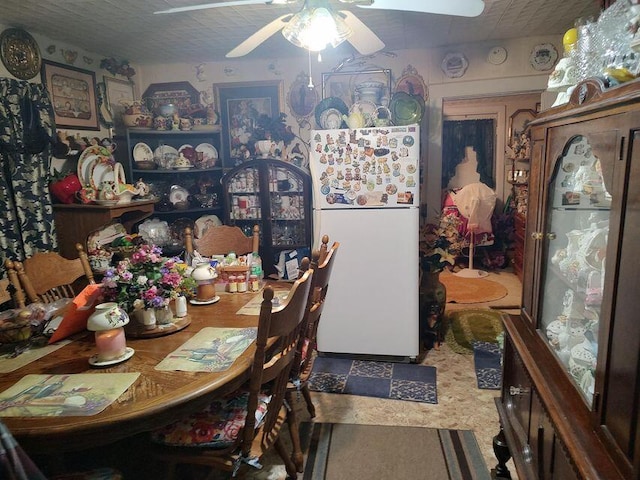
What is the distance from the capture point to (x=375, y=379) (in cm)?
260

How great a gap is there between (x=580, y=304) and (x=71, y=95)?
11.9 feet

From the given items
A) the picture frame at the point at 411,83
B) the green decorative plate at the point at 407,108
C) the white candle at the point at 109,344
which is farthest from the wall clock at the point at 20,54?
the picture frame at the point at 411,83

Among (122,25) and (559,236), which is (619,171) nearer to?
(559,236)

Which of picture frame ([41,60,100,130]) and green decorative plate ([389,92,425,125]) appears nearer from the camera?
green decorative plate ([389,92,425,125])

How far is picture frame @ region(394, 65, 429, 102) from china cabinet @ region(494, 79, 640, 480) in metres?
2.45

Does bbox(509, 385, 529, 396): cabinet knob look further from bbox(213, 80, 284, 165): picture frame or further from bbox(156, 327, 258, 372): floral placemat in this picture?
bbox(213, 80, 284, 165): picture frame

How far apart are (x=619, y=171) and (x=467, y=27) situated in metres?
2.73

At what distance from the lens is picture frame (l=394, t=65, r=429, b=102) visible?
3699 millimetres

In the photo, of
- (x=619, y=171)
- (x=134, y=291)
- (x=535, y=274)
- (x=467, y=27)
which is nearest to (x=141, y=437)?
(x=134, y=291)

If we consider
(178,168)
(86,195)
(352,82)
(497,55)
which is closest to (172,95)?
(178,168)

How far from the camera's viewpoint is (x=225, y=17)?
8.97 feet

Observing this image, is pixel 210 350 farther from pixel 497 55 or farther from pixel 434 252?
pixel 497 55

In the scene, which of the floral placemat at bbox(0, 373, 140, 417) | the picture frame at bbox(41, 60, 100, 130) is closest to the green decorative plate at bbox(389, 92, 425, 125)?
the floral placemat at bbox(0, 373, 140, 417)

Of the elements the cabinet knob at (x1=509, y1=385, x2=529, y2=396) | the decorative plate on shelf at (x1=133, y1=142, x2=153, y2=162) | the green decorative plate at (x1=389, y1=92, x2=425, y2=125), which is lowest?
the cabinet knob at (x1=509, y1=385, x2=529, y2=396)
